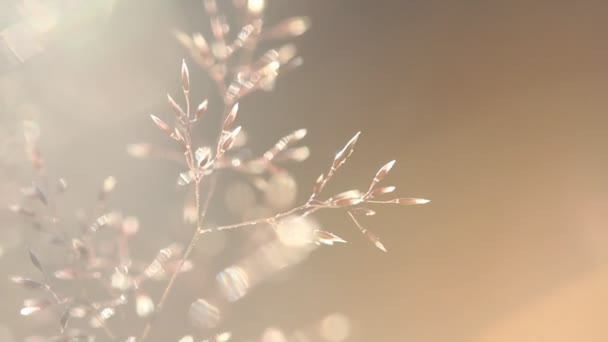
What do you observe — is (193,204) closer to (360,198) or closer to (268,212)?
(268,212)

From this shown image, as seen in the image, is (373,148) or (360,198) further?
(373,148)

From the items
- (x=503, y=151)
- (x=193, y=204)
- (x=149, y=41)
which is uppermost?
(x=149, y=41)

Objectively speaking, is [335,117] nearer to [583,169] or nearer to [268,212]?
[268,212]

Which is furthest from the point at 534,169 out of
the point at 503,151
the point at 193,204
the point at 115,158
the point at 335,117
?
the point at 115,158

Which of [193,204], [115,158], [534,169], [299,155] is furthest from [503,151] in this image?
[115,158]

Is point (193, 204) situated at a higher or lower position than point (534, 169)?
higher

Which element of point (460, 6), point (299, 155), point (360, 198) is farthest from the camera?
point (460, 6)

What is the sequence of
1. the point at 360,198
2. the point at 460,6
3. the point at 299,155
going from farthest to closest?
the point at 460,6 → the point at 299,155 → the point at 360,198
